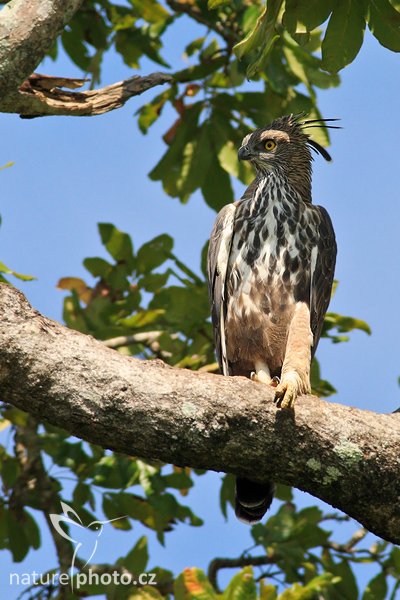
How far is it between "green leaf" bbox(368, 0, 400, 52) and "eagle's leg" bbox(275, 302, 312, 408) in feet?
4.70

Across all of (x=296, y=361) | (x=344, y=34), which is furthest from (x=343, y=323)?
(x=344, y=34)

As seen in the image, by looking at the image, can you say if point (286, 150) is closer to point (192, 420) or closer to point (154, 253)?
point (154, 253)

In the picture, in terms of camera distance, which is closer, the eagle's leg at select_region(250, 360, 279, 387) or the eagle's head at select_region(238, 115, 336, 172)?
the eagle's leg at select_region(250, 360, 279, 387)

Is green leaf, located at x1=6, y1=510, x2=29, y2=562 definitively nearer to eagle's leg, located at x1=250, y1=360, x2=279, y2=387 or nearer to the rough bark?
eagle's leg, located at x1=250, y1=360, x2=279, y2=387

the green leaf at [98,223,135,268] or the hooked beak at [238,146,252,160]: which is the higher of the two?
the hooked beak at [238,146,252,160]

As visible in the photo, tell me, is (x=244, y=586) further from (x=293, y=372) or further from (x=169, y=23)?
(x=169, y=23)

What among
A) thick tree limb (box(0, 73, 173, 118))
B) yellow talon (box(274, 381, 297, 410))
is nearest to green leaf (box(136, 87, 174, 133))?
thick tree limb (box(0, 73, 173, 118))

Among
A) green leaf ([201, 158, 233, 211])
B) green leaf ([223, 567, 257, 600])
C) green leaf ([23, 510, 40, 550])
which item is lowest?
green leaf ([223, 567, 257, 600])

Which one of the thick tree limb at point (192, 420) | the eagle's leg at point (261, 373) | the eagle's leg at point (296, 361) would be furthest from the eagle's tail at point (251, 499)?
the thick tree limb at point (192, 420)

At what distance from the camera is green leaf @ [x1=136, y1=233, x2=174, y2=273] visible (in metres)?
5.81

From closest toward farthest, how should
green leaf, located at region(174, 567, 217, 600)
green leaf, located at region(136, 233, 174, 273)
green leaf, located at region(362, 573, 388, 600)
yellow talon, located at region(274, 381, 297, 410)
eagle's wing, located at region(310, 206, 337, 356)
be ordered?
yellow talon, located at region(274, 381, 297, 410)
green leaf, located at region(174, 567, 217, 600)
eagle's wing, located at region(310, 206, 337, 356)
green leaf, located at region(362, 573, 388, 600)
green leaf, located at region(136, 233, 174, 273)

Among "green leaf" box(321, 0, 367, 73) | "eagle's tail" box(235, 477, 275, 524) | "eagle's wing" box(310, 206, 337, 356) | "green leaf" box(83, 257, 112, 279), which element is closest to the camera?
"green leaf" box(321, 0, 367, 73)

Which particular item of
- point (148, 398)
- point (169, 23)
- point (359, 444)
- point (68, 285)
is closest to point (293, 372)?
point (359, 444)

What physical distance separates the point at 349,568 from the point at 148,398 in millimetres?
3164
